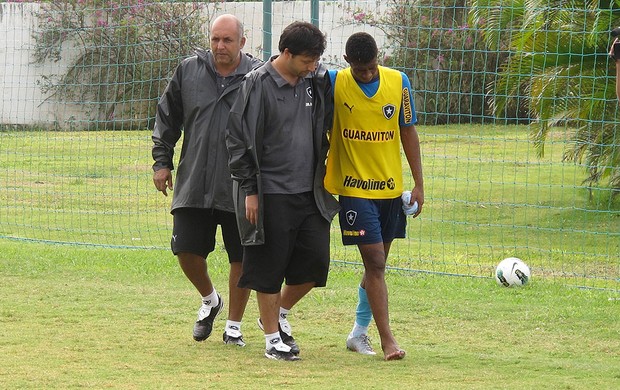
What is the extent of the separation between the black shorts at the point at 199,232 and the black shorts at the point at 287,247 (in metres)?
0.40

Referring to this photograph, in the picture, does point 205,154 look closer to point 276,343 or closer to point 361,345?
point 276,343

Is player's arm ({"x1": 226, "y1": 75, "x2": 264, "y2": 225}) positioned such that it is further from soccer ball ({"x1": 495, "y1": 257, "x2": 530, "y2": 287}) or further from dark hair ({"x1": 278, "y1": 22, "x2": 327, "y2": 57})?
soccer ball ({"x1": 495, "y1": 257, "x2": 530, "y2": 287})

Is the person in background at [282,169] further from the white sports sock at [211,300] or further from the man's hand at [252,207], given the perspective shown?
the white sports sock at [211,300]

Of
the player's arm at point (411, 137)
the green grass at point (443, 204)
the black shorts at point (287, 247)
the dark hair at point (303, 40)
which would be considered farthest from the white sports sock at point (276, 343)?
the green grass at point (443, 204)

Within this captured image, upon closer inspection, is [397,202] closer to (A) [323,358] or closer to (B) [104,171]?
(A) [323,358]

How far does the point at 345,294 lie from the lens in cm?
923

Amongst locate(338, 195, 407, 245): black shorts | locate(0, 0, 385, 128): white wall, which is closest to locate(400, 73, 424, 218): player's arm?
locate(338, 195, 407, 245): black shorts

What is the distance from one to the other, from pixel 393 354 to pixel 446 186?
8.05m

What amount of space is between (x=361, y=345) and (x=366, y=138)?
1270 millimetres

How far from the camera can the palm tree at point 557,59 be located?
37.4 feet

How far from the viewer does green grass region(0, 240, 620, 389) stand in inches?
248

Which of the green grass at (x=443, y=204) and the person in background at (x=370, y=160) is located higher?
the person in background at (x=370, y=160)

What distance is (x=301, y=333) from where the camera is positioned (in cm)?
779

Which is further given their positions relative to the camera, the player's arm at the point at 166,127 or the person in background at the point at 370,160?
the player's arm at the point at 166,127
